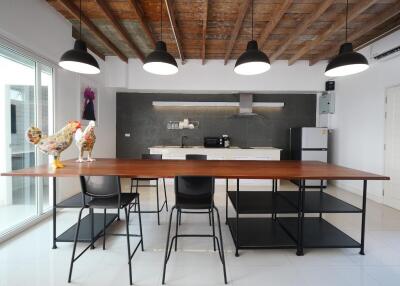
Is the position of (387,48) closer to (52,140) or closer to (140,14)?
(140,14)

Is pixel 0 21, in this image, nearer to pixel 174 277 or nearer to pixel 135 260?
pixel 135 260

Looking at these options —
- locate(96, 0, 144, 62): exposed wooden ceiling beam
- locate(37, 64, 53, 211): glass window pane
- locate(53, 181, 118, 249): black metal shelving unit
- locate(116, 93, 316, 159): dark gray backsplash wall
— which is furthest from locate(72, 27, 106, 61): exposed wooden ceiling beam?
locate(53, 181, 118, 249): black metal shelving unit

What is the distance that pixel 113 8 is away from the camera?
3289 mm

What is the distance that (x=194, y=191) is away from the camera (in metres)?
2.01

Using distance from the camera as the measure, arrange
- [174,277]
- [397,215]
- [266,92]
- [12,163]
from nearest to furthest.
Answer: [174,277] < [12,163] < [397,215] < [266,92]

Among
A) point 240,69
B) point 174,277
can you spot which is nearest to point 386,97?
point 240,69

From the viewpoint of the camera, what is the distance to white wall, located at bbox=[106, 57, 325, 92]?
5.50 meters

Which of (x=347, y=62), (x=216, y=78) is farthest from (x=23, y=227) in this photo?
(x=216, y=78)

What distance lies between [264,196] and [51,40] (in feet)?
12.6

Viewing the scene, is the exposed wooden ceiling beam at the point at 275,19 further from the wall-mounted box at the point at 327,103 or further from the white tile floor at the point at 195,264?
the white tile floor at the point at 195,264

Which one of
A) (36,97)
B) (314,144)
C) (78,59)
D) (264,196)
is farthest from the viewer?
(314,144)

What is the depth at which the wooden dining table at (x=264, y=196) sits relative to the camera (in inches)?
79.5

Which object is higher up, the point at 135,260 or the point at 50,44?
the point at 50,44

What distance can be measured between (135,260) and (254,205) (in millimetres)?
1431
